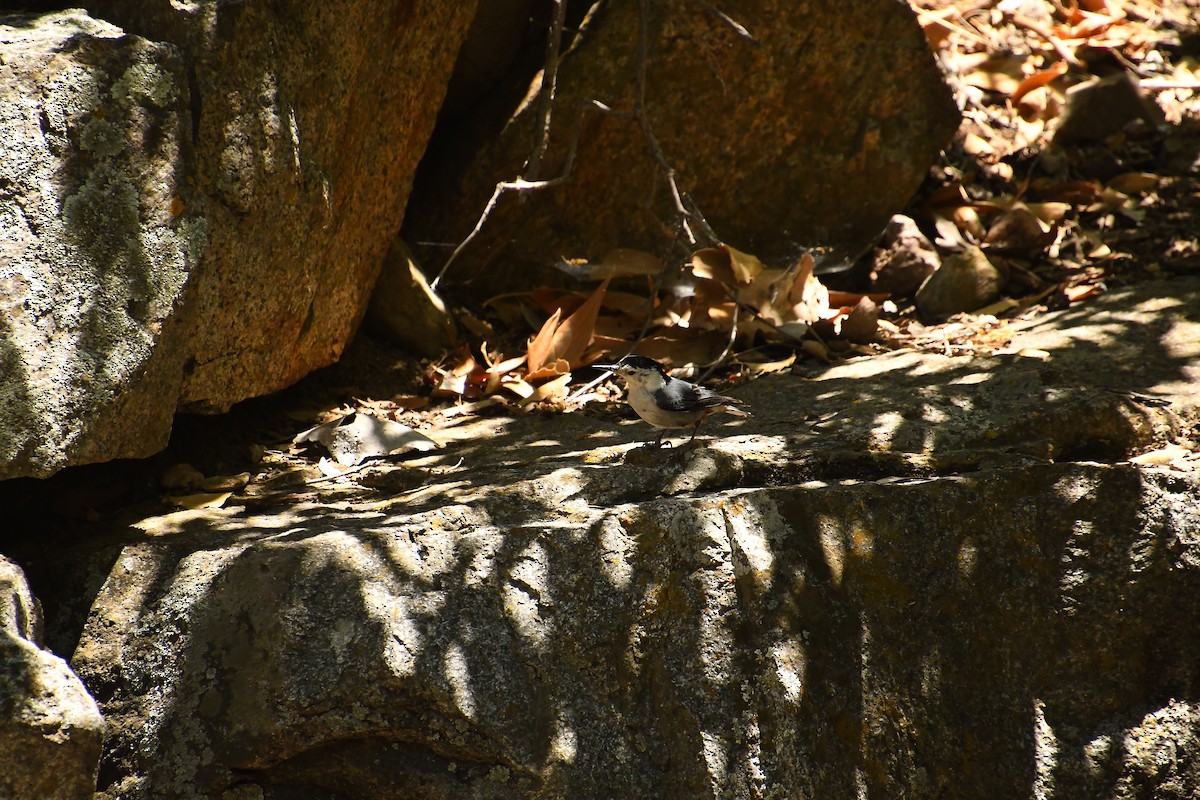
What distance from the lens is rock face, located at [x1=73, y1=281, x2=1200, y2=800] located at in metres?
2.88

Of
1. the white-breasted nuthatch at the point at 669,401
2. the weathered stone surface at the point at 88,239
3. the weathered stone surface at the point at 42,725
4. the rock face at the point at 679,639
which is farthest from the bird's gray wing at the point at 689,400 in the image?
the weathered stone surface at the point at 42,725

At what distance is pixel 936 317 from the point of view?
567cm

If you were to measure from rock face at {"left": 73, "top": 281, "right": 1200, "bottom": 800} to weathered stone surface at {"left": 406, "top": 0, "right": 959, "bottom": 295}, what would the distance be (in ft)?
7.76

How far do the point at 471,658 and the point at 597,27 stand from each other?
12.0ft

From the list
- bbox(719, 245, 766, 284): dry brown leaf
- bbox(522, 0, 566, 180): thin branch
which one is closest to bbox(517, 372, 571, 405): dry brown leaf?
bbox(522, 0, 566, 180): thin branch

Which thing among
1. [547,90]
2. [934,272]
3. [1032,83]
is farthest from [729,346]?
[1032,83]

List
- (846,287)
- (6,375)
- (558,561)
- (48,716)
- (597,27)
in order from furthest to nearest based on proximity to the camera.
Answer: (846,287)
(597,27)
(558,561)
(6,375)
(48,716)

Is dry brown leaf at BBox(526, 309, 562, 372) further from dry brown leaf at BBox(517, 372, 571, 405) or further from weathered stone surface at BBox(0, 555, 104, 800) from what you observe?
weathered stone surface at BBox(0, 555, 104, 800)

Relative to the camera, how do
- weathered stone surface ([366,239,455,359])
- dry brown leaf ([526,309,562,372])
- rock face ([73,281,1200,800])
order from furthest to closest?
1. weathered stone surface ([366,239,455,359])
2. dry brown leaf ([526,309,562,372])
3. rock face ([73,281,1200,800])

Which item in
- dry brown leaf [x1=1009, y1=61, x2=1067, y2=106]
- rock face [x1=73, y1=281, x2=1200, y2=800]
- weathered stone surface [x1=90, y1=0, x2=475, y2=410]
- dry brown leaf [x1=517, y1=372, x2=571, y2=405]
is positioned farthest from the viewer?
dry brown leaf [x1=1009, y1=61, x2=1067, y2=106]

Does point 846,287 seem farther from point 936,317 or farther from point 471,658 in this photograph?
point 471,658

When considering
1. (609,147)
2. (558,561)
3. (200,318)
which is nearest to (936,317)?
(609,147)

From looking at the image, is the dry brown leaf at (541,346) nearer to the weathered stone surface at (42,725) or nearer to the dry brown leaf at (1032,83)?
the weathered stone surface at (42,725)

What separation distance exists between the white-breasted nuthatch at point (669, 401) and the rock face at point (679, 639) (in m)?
0.60
